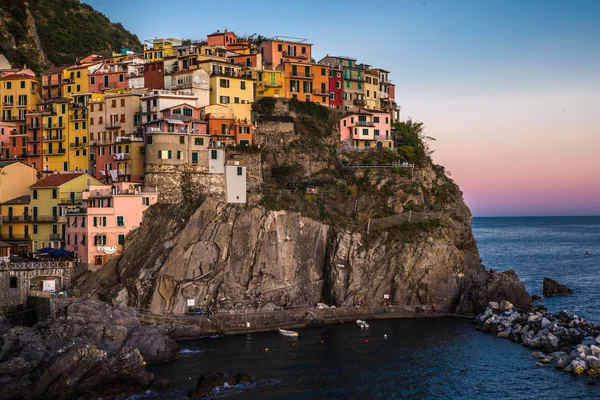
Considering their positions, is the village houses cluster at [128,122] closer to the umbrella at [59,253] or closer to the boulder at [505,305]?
the umbrella at [59,253]

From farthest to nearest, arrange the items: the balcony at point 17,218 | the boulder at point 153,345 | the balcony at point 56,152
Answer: the balcony at point 56,152
the balcony at point 17,218
the boulder at point 153,345

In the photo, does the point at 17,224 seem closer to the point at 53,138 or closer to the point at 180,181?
A: the point at 53,138

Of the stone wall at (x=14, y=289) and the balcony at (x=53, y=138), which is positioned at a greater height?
the balcony at (x=53, y=138)

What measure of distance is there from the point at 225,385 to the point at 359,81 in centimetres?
6697

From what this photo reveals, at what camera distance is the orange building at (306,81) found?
346ft

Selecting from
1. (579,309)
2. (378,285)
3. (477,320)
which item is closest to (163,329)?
(378,285)

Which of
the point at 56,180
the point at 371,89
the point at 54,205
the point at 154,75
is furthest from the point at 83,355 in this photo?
the point at 371,89

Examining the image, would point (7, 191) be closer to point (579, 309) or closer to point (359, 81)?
point (359, 81)

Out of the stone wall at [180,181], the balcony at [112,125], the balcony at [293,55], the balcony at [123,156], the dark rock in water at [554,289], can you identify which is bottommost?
the dark rock in water at [554,289]

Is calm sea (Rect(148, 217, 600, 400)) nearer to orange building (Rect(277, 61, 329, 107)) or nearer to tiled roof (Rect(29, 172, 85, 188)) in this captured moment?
tiled roof (Rect(29, 172, 85, 188))

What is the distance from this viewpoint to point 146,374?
58.8 metres

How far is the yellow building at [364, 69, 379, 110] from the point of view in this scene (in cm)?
11750

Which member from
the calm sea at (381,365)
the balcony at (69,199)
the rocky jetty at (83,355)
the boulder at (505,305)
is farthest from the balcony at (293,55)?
the rocky jetty at (83,355)

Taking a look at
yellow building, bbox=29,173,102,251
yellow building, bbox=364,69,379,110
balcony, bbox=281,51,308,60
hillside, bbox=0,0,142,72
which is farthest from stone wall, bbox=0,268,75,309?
yellow building, bbox=364,69,379,110
